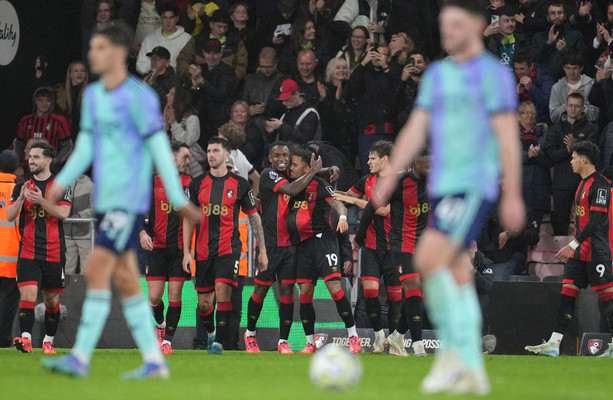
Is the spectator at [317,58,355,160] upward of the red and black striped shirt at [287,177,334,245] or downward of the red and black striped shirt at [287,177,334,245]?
upward

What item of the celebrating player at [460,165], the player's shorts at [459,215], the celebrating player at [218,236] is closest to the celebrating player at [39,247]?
the celebrating player at [218,236]

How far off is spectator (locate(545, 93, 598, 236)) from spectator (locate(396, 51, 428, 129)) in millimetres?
2262

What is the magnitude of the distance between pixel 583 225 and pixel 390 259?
2621 millimetres

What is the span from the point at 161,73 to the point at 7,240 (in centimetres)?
580

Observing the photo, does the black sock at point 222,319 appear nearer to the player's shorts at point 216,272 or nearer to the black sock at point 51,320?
the player's shorts at point 216,272

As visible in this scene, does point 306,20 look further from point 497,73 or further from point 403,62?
point 497,73

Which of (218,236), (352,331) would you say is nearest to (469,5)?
(218,236)

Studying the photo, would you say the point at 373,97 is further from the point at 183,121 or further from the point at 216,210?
the point at 216,210

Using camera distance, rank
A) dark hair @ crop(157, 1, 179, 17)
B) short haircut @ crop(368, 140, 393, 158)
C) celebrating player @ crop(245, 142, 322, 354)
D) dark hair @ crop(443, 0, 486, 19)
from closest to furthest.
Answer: dark hair @ crop(443, 0, 486, 19) → short haircut @ crop(368, 140, 393, 158) → celebrating player @ crop(245, 142, 322, 354) → dark hair @ crop(157, 1, 179, 17)

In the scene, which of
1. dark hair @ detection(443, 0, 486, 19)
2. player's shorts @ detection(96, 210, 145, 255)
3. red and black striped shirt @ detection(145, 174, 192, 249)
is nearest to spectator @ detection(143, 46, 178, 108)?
red and black striped shirt @ detection(145, 174, 192, 249)

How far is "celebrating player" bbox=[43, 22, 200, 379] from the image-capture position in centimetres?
750

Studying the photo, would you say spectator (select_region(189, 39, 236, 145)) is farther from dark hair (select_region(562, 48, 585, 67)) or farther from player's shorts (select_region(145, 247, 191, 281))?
dark hair (select_region(562, 48, 585, 67))

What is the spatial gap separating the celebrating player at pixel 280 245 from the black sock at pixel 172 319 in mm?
1120

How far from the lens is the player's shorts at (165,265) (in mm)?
13742
